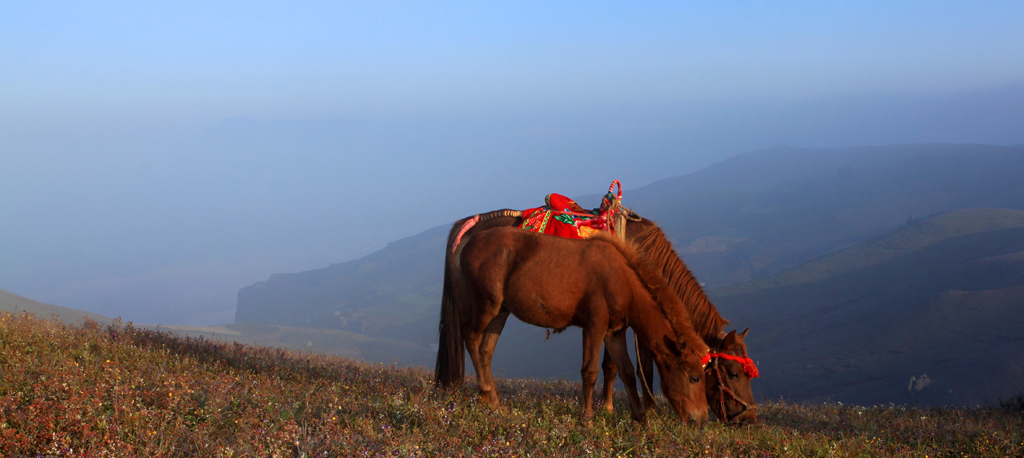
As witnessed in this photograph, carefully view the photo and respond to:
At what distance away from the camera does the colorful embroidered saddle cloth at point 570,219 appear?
27.3 feet

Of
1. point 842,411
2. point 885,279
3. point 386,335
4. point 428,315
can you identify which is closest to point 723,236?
point 428,315

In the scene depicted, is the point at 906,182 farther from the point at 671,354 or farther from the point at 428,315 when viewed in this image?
the point at 671,354

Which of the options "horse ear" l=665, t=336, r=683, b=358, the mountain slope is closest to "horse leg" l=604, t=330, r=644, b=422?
"horse ear" l=665, t=336, r=683, b=358

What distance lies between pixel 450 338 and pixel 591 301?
7.92 ft

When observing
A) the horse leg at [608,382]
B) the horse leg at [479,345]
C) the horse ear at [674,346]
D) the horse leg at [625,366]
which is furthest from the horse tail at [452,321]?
the horse ear at [674,346]

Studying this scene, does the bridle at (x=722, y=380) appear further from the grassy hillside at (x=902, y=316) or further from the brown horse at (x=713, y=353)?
the grassy hillside at (x=902, y=316)

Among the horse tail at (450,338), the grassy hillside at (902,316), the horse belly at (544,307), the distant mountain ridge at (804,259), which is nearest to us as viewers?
the horse belly at (544,307)

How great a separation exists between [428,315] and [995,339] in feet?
402

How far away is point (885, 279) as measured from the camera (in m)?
65.9

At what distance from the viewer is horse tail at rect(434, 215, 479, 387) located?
8.27 metres

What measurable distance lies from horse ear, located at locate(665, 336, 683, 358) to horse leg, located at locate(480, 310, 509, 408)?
1.76 metres

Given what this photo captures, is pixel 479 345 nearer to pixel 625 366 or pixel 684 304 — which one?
pixel 625 366

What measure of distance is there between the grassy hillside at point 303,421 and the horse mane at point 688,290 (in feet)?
3.87

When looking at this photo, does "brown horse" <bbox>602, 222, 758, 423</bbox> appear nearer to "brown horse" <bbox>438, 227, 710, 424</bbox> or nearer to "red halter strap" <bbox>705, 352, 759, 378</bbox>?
"red halter strap" <bbox>705, 352, 759, 378</bbox>
